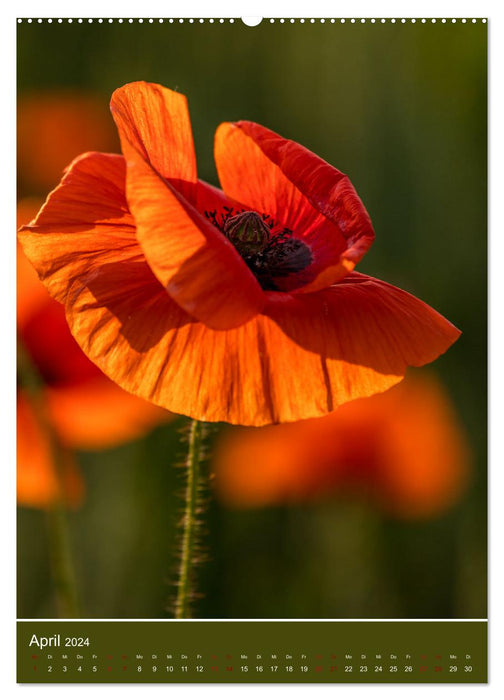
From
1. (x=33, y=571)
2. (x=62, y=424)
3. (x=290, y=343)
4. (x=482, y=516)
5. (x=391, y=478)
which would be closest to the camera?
(x=290, y=343)

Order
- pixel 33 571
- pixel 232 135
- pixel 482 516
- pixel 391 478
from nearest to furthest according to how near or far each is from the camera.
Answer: pixel 232 135 < pixel 482 516 < pixel 33 571 < pixel 391 478

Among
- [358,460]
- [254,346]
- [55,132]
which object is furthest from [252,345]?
[55,132]

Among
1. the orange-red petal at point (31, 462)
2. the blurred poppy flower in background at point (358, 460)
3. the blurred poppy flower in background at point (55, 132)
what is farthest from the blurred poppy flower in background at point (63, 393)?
the blurred poppy flower in background at point (358, 460)

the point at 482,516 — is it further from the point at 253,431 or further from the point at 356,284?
the point at 356,284

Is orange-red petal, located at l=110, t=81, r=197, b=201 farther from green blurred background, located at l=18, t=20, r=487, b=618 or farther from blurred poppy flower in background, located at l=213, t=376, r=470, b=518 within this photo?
blurred poppy flower in background, located at l=213, t=376, r=470, b=518

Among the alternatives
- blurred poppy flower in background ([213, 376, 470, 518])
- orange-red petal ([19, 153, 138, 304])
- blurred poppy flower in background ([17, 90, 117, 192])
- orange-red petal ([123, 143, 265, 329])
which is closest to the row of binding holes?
blurred poppy flower in background ([17, 90, 117, 192])

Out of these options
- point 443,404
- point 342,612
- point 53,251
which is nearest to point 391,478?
point 443,404
